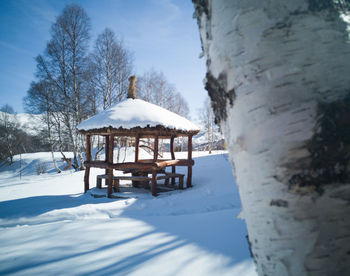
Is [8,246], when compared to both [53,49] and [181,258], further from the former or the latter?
[53,49]

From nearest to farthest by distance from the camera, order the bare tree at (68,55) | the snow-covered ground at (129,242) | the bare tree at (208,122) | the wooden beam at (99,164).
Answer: the snow-covered ground at (129,242)
the wooden beam at (99,164)
the bare tree at (68,55)
the bare tree at (208,122)

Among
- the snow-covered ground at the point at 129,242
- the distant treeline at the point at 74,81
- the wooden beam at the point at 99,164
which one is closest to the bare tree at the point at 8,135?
the distant treeline at the point at 74,81

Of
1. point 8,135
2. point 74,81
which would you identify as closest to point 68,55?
point 74,81

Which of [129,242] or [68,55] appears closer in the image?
[129,242]

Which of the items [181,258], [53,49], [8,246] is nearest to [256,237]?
[181,258]

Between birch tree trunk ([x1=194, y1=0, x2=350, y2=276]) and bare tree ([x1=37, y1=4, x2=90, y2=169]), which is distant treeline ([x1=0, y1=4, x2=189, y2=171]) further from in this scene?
birch tree trunk ([x1=194, y1=0, x2=350, y2=276])

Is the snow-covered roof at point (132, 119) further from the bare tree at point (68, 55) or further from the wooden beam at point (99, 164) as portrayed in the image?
the bare tree at point (68, 55)

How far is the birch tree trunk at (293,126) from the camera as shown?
1.43 ft

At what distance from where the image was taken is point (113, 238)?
238cm

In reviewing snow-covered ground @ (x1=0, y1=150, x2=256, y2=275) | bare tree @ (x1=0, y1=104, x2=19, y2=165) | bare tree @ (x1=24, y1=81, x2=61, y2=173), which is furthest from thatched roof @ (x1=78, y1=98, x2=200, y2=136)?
bare tree @ (x1=0, y1=104, x2=19, y2=165)

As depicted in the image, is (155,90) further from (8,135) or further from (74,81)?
(8,135)

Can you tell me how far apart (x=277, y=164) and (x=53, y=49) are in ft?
43.8

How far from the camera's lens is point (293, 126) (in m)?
0.46

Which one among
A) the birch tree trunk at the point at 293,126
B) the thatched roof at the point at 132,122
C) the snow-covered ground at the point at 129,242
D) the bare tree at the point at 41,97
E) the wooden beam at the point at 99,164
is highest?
the bare tree at the point at 41,97
